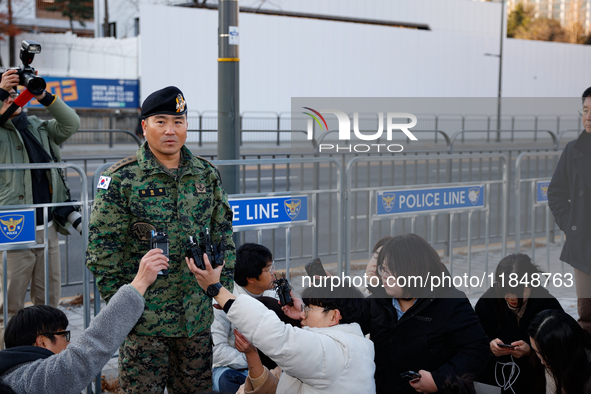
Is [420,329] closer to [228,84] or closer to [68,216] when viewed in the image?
[68,216]

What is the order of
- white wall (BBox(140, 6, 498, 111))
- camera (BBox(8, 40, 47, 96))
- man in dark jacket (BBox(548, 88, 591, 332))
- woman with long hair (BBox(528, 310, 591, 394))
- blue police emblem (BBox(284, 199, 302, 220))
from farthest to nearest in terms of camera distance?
white wall (BBox(140, 6, 498, 111)) < blue police emblem (BBox(284, 199, 302, 220)) < man in dark jacket (BBox(548, 88, 591, 332)) < camera (BBox(8, 40, 47, 96)) < woman with long hair (BBox(528, 310, 591, 394))

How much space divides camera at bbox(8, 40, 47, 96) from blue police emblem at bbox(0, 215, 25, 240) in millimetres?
815

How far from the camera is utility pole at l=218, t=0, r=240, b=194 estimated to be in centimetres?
489

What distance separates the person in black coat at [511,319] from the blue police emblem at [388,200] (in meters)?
1.82

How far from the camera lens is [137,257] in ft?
9.70

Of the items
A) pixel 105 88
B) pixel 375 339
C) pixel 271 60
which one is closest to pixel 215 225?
pixel 375 339

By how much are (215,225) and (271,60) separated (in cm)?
2593

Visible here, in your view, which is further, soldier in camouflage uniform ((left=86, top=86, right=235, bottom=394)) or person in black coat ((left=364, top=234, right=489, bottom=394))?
person in black coat ((left=364, top=234, right=489, bottom=394))

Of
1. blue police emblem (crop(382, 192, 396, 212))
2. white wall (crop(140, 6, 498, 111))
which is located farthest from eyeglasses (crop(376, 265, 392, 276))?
white wall (crop(140, 6, 498, 111))

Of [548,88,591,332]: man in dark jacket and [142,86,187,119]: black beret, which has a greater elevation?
[142,86,187,119]: black beret

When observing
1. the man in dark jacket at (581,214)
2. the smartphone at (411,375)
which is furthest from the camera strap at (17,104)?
the man in dark jacket at (581,214)

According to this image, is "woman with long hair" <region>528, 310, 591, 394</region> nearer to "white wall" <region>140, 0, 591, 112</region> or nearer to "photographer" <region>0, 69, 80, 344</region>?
"photographer" <region>0, 69, 80, 344</region>

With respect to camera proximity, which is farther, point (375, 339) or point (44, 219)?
point (44, 219)

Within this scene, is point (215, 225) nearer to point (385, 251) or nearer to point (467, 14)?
point (385, 251)
